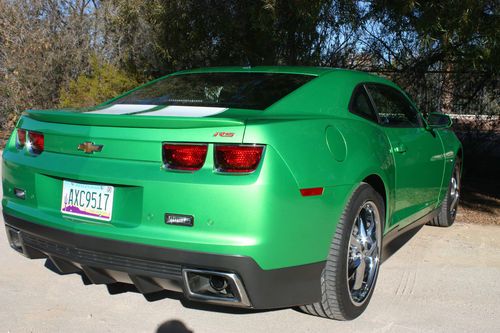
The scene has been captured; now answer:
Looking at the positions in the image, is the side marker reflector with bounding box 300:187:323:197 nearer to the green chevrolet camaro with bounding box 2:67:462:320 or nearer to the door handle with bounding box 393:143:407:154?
the green chevrolet camaro with bounding box 2:67:462:320

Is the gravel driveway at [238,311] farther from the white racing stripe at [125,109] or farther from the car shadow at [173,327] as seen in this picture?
the white racing stripe at [125,109]

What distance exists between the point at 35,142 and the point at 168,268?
125 centimetres

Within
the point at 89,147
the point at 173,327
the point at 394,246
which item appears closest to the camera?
the point at 89,147

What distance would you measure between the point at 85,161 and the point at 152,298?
46.6 inches

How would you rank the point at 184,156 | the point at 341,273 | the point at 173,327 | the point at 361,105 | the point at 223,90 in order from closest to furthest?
the point at 184,156, the point at 341,273, the point at 173,327, the point at 223,90, the point at 361,105

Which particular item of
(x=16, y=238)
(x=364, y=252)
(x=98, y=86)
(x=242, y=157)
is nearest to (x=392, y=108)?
(x=364, y=252)

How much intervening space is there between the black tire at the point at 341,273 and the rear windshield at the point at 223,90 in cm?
78

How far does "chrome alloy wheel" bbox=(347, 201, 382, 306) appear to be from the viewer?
340 cm

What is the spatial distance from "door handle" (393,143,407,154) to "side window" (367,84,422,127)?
6.8 inches

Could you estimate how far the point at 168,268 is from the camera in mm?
2748

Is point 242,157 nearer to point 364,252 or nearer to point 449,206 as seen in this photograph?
point 364,252

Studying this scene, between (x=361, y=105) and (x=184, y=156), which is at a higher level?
(x=361, y=105)

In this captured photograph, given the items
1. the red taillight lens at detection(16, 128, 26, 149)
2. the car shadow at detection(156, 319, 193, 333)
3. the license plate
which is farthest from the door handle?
the red taillight lens at detection(16, 128, 26, 149)

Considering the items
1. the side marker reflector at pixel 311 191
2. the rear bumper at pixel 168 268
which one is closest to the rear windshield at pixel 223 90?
the side marker reflector at pixel 311 191
